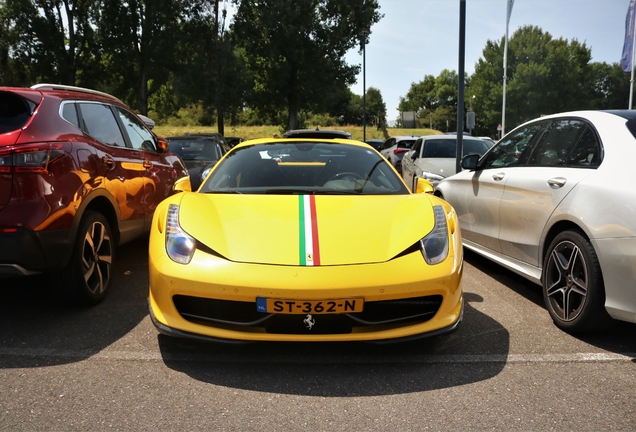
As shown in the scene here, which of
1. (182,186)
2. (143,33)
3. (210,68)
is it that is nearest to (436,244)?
(182,186)

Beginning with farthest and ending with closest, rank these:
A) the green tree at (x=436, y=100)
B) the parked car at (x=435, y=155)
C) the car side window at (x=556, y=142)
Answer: the green tree at (x=436, y=100), the parked car at (x=435, y=155), the car side window at (x=556, y=142)

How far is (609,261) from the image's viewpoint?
135 inches

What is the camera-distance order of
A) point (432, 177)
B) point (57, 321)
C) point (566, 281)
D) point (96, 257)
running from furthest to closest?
point (432, 177) → point (96, 257) → point (57, 321) → point (566, 281)

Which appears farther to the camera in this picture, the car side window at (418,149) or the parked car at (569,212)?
the car side window at (418,149)

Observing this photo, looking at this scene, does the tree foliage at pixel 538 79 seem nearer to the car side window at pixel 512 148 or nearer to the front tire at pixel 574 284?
the car side window at pixel 512 148

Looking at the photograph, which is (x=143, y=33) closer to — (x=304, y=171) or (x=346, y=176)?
(x=304, y=171)

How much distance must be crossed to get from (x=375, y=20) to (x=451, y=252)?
3511cm

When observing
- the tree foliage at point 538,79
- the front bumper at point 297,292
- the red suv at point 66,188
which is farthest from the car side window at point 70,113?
the tree foliage at point 538,79

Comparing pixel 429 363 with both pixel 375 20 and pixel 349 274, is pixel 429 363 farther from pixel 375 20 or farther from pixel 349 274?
pixel 375 20

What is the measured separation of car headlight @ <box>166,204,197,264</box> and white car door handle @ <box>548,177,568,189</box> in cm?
259

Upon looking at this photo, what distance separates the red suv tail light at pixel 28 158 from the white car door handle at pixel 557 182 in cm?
349

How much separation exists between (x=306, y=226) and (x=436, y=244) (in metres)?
0.79

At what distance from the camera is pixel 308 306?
3043 mm

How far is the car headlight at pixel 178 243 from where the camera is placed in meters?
3.31
